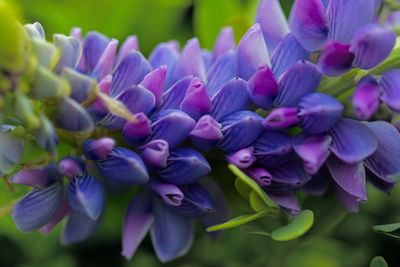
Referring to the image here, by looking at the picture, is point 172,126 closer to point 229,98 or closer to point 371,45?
point 229,98

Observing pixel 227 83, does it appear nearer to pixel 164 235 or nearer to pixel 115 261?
pixel 164 235

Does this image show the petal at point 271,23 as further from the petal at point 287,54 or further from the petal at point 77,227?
the petal at point 77,227

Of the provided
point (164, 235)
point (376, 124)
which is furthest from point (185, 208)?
point (376, 124)

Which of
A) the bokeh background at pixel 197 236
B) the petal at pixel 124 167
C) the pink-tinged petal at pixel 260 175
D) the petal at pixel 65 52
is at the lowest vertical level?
the bokeh background at pixel 197 236

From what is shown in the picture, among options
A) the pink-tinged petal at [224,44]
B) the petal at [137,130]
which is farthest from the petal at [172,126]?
the pink-tinged petal at [224,44]

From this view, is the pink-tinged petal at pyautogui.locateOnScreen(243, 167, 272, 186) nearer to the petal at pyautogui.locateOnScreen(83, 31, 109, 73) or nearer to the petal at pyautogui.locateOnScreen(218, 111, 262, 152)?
the petal at pyautogui.locateOnScreen(218, 111, 262, 152)

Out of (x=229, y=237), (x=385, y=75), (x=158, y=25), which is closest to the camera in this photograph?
(x=385, y=75)

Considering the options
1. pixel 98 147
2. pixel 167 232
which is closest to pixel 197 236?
pixel 167 232
